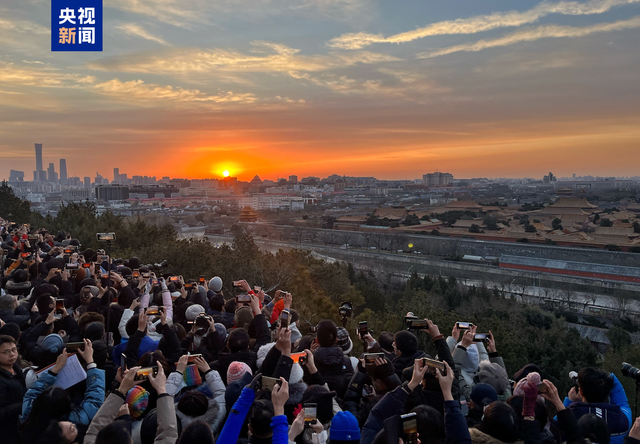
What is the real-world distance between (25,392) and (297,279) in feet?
26.6

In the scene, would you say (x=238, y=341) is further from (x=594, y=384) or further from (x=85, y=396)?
(x=594, y=384)

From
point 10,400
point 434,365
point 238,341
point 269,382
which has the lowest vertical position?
point 10,400

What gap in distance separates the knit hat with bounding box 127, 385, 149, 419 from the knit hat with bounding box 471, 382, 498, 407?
1886 mm

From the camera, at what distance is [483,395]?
104 inches

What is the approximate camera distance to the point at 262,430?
2.19 metres

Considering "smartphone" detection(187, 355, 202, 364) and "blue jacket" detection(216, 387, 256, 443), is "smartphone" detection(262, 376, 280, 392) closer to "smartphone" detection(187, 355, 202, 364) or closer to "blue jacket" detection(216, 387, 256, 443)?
"blue jacket" detection(216, 387, 256, 443)

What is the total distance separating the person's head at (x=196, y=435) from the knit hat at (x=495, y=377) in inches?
70.8

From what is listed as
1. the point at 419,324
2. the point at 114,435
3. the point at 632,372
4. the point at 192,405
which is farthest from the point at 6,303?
the point at 632,372

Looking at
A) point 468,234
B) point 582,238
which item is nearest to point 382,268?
point 468,234

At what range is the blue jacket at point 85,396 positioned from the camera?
8.55ft

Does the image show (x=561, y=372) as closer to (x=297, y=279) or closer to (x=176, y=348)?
(x=297, y=279)

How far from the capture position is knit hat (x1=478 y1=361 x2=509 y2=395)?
295 cm

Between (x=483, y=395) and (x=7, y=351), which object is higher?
(x=7, y=351)

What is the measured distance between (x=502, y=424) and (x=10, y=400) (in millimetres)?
2775
